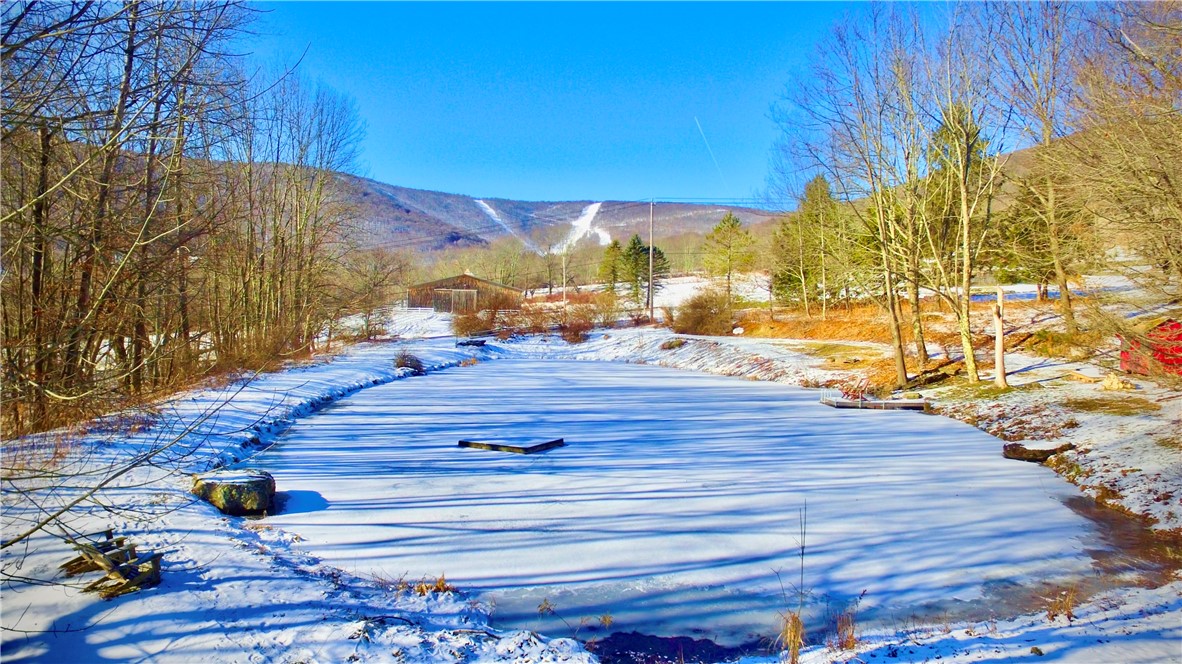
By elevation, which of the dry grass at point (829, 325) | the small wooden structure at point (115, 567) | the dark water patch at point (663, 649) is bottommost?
the dark water patch at point (663, 649)

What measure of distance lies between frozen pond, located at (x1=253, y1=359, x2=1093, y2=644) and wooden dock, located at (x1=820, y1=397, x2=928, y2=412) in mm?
1022

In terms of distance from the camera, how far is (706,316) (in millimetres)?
36281

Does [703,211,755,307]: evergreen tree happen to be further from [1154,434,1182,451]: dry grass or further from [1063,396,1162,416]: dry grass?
[1154,434,1182,451]: dry grass

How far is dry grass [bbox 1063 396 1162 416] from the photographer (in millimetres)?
10453

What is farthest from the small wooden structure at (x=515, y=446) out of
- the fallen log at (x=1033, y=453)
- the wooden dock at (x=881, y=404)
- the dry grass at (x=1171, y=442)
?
the dry grass at (x=1171, y=442)

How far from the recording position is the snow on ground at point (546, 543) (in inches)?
174

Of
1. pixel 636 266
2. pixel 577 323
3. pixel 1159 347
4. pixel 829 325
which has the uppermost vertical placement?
pixel 636 266

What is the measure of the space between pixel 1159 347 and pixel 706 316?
97.9ft

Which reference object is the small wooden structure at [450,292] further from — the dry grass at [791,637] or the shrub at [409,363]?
the dry grass at [791,637]

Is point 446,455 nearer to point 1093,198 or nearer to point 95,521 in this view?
point 95,521

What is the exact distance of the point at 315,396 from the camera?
16.6 meters

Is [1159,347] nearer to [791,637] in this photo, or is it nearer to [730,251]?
[791,637]

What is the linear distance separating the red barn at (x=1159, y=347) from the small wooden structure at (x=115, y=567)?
336 inches

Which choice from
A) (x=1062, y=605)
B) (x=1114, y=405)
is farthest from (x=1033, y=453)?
(x=1062, y=605)
